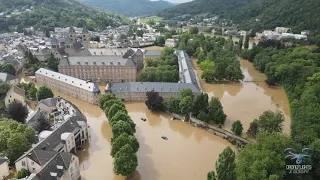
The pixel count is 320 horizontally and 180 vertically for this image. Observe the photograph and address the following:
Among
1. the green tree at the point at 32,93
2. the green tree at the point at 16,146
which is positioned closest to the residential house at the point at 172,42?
the green tree at the point at 32,93

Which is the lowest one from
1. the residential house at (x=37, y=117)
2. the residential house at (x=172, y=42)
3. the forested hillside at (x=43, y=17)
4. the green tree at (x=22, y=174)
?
the green tree at (x=22, y=174)

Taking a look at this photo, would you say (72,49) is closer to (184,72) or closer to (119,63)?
(119,63)

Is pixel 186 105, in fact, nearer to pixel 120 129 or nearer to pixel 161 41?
pixel 120 129

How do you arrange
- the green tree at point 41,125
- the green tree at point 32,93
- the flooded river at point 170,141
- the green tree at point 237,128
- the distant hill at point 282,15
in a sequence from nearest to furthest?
the flooded river at point 170,141 → the green tree at point 41,125 → the green tree at point 237,128 → the green tree at point 32,93 → the distant hill at point 282,15

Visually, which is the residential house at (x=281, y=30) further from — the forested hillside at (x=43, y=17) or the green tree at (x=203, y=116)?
the green tree at (x=203, y=116)

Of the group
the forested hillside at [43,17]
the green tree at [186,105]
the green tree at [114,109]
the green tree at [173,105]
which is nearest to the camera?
the green tree at [114,109]
